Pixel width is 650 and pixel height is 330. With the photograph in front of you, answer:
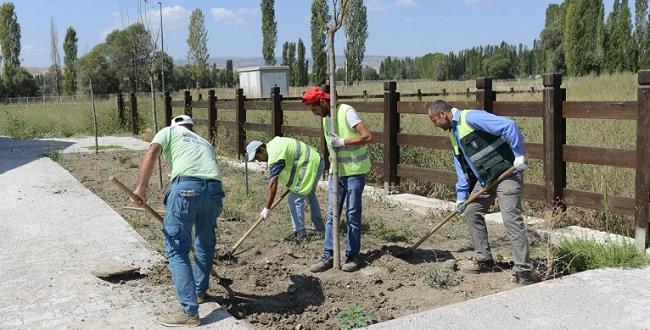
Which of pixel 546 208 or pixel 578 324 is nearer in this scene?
pixel 578 324

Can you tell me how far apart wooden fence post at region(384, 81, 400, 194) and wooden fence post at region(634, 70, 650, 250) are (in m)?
3.58

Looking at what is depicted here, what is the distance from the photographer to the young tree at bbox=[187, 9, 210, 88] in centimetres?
4847

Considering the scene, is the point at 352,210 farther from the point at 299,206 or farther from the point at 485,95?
the point at 485,95

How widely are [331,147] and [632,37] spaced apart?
43.4 m

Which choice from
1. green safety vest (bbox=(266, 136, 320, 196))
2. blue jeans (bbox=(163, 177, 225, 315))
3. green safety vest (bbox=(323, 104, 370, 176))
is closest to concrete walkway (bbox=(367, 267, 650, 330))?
blue jeans (bbox=(163, 177, 225, 315))

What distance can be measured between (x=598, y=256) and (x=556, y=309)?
1141 millimetres

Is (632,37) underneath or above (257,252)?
above

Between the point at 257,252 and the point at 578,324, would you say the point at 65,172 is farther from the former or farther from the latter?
the point at 578,324

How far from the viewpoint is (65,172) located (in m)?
11.7

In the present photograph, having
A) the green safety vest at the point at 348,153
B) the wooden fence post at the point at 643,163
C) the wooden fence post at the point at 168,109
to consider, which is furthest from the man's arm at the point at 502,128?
the wooden fence post at the point at 168,109

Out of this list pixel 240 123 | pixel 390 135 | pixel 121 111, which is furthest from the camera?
pixel 121 111

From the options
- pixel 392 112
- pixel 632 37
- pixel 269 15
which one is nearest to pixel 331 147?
pixel 392 112

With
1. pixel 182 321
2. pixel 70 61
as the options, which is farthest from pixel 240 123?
pixel 70 61

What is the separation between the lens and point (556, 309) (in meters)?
4.09
